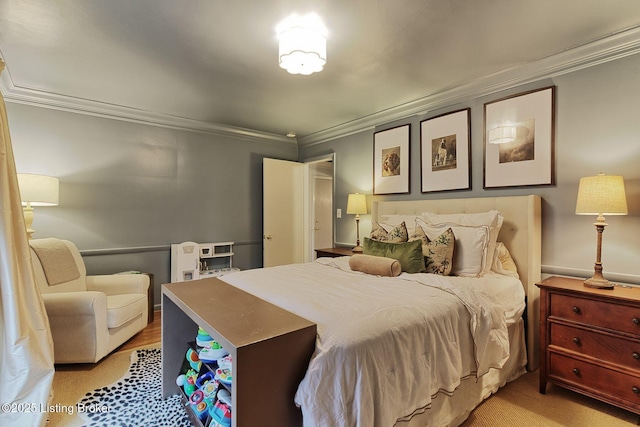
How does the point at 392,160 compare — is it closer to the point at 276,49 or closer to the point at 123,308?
the point at 276,49

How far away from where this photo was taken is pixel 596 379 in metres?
1.81

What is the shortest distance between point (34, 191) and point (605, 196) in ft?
14.4

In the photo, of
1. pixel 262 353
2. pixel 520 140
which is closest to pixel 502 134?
pixel 520 140

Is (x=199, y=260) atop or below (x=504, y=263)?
below

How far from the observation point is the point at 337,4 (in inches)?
68.2

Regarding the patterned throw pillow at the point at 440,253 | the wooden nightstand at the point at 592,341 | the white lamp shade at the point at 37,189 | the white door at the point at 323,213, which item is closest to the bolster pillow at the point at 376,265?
the patterned throw pillow at the point at 440,253

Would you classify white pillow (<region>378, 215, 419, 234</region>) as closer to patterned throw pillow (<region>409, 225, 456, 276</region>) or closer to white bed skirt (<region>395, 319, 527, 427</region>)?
patterned throw pillow (<region>409, 225, 456, 276</region>)

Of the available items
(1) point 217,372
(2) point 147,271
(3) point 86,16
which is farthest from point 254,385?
(2) point 147,271

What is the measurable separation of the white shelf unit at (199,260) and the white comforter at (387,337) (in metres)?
2.00

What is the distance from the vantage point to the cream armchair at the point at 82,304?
229 centimetres

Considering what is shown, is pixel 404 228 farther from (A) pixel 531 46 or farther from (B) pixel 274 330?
(B) pixel 274 330

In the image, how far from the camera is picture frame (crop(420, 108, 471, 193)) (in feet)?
9.49

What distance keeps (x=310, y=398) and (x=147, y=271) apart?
11.1ft

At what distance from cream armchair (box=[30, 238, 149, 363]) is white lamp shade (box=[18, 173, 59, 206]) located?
0.37m
